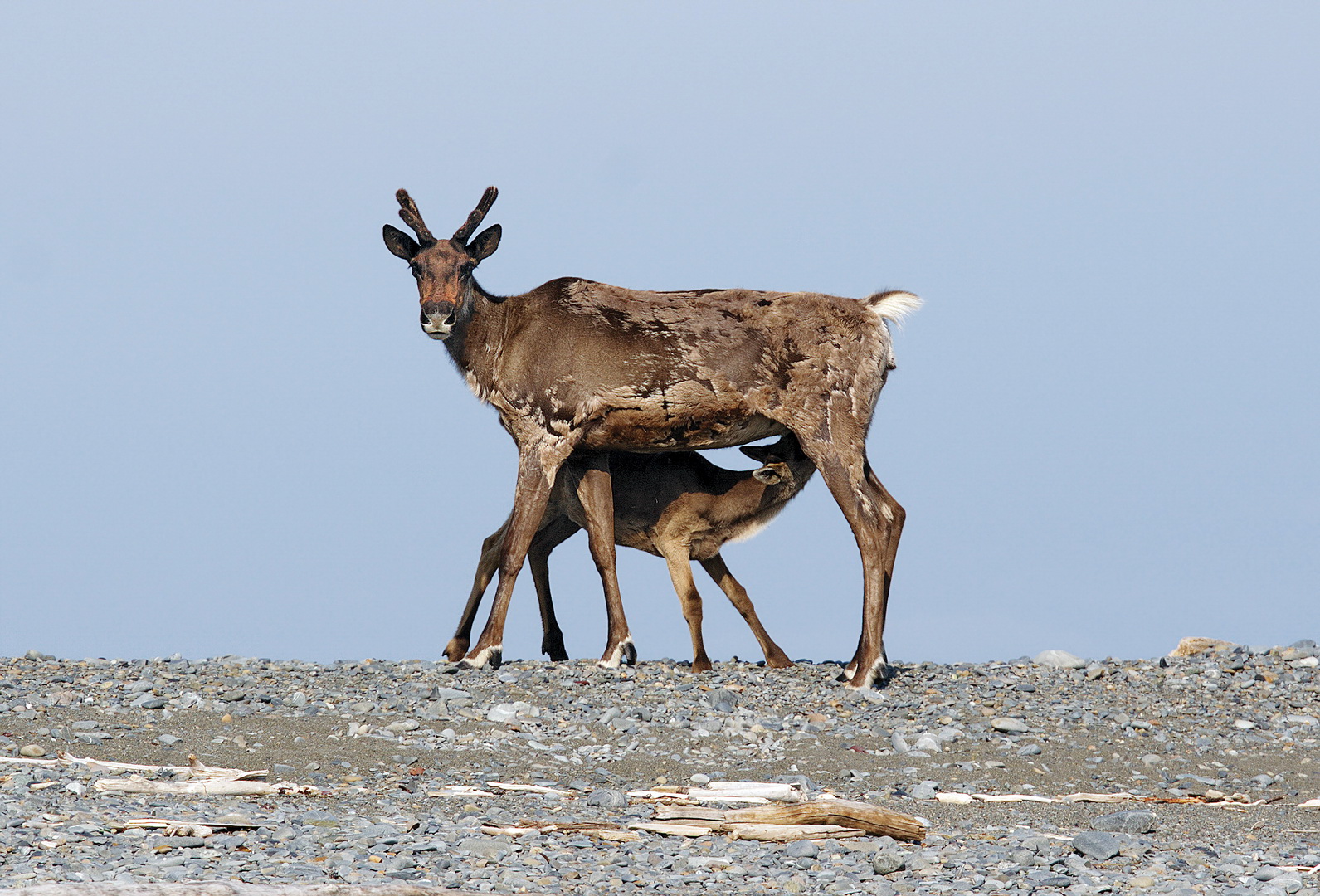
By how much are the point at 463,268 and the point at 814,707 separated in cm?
517

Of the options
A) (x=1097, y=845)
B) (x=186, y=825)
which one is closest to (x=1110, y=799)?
(x=1097, y=845)

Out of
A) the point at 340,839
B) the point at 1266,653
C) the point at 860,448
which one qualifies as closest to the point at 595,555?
the point at 860,448

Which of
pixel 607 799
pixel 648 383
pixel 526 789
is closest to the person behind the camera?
pixel 607 799

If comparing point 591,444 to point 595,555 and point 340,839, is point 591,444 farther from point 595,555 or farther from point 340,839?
point 340,839

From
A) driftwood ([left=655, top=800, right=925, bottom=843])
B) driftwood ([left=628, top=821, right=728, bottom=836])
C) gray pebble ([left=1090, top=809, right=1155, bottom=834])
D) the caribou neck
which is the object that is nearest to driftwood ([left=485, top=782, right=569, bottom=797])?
driftwood ([left=628, top=821, right=728, bottom=836])

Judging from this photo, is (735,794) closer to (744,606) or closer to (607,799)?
(607,799)

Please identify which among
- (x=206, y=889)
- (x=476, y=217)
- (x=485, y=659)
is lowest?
(x=206, y=889)

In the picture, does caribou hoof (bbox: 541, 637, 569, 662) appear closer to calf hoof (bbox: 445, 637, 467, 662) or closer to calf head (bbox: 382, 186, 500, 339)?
calf hoof (bbox: 445, 637, 467, 662)

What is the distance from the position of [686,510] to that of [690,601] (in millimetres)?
924

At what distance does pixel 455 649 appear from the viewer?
567 inches

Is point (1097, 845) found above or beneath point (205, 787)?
above

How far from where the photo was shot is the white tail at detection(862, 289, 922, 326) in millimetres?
14578

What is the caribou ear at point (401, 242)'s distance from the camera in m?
14.3

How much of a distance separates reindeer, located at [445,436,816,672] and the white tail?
5.04ft
